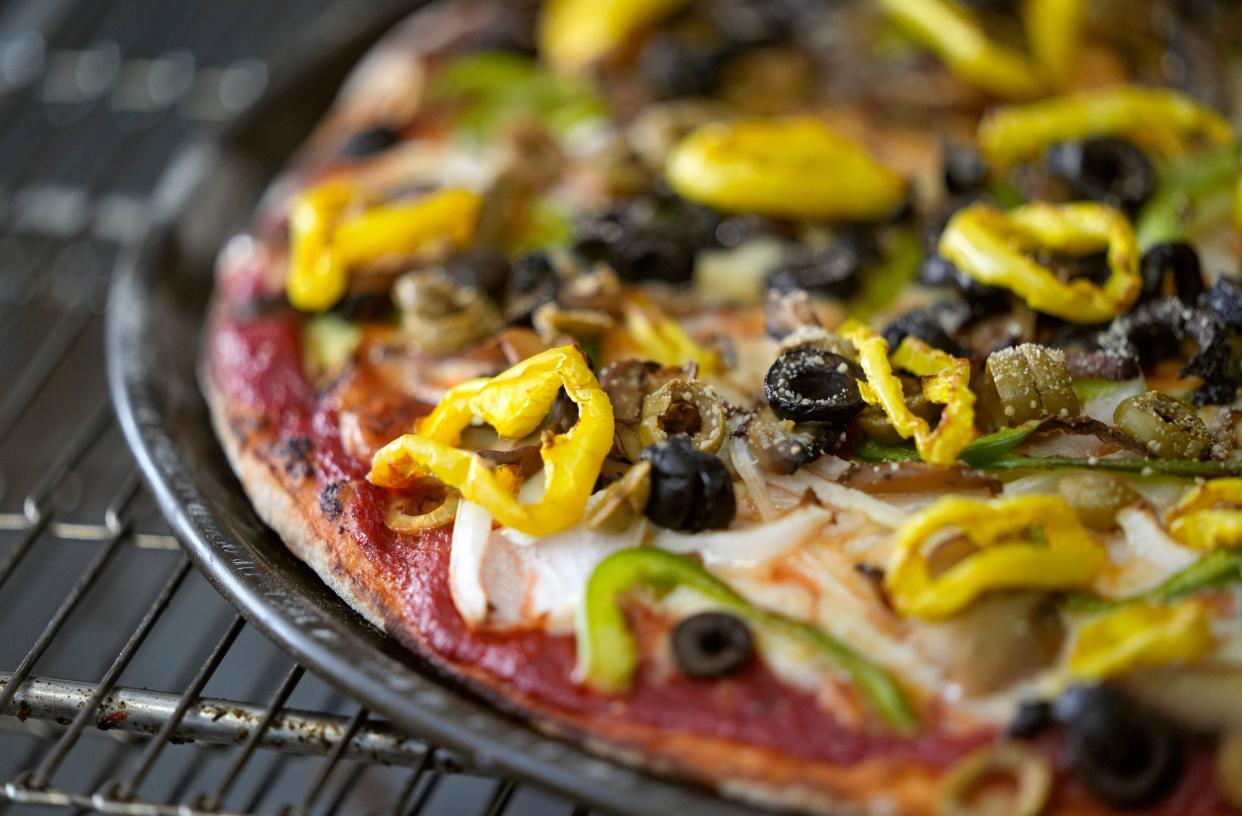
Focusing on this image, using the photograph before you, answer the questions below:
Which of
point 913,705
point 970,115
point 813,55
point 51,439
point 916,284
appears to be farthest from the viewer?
point 51,439

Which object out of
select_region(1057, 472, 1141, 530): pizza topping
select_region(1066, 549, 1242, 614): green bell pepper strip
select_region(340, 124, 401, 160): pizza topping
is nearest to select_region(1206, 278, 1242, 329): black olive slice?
select_region(1057, 472, 1141, 530): pizza topping

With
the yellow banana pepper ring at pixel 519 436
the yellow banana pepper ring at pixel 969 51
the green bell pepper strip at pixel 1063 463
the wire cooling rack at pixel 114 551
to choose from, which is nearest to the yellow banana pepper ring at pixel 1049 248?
the green bell pepper strip at pixel 1063 463

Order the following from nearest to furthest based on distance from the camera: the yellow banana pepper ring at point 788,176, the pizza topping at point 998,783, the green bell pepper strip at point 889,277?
the pizza topping at point 998,783 → the green bell pepper strip at point 889,277 → the yellow banana pepper ring at point 788,176

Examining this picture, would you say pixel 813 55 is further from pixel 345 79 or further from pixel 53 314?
pixel 53 314

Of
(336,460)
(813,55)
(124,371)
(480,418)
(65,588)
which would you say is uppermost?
(813,55)

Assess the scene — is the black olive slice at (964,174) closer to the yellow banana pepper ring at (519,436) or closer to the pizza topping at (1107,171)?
the pizza topping at (1107,171)

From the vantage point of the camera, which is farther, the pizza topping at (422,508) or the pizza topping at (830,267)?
the pizza topping at (830,267)

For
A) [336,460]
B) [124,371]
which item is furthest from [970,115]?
[124,371]

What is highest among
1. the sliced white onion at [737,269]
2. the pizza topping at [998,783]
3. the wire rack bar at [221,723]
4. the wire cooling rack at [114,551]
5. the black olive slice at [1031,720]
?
the black olive slice at [1031,720]
